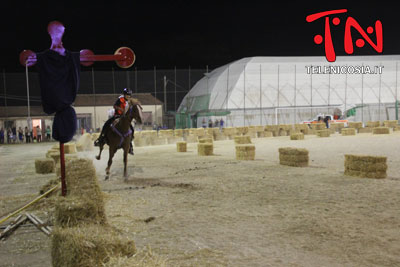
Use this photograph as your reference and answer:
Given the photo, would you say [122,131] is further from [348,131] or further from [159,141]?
[348,131]

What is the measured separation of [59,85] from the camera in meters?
5.55

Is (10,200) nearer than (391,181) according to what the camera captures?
Yes

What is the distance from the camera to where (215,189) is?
426 inches

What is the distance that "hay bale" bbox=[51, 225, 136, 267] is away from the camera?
3869 millimetres

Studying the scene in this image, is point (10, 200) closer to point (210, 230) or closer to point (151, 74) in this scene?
point (210, 230)

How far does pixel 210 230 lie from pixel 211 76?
53195mm

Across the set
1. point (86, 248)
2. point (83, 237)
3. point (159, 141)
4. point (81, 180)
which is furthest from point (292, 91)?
point (86, 248)

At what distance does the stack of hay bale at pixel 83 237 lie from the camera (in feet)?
12.8

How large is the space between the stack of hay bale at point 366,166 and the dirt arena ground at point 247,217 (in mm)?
378

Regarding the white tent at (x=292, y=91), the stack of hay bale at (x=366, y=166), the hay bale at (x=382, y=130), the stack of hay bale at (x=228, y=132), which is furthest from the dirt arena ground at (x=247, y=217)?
the white tent at (x=292, y=91)

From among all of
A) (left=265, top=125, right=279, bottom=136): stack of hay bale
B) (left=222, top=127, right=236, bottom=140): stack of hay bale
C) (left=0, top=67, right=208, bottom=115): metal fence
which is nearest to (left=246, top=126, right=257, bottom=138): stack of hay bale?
(left=222, top=127, right=236, bottom=140): stack of hay bale

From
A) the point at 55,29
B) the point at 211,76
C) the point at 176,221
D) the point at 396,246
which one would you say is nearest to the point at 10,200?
the point at 176,221

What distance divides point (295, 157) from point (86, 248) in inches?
492

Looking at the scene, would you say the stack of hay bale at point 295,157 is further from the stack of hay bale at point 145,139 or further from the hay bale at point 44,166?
the stack of hay bale at point 145,139
